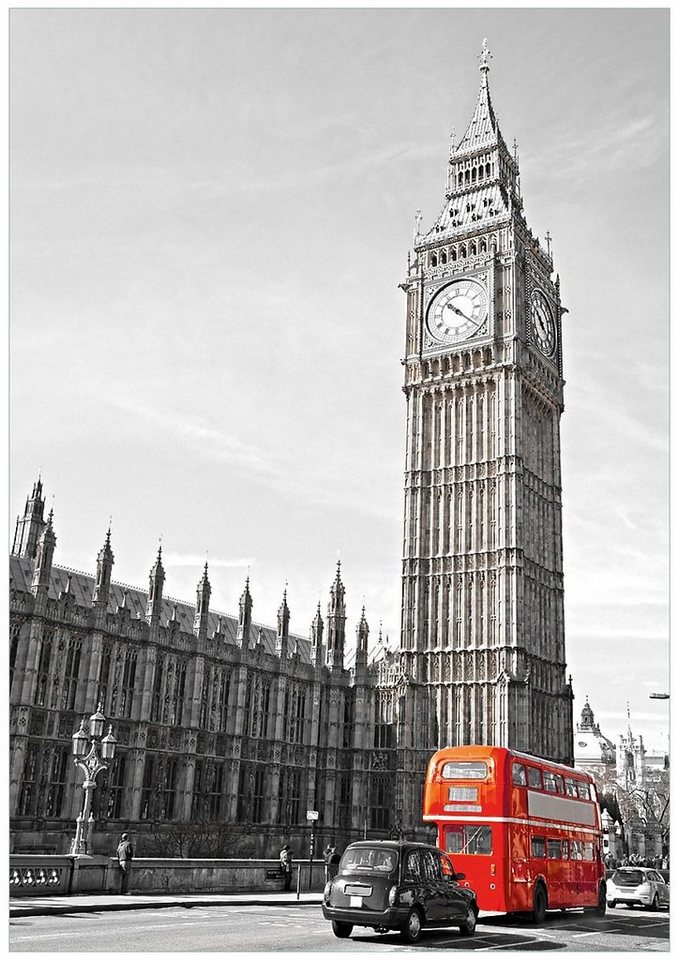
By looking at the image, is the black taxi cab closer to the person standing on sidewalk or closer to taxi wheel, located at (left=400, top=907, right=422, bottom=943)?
taxi wheel, located at (left=400, top=907, right=422, bottom=943)

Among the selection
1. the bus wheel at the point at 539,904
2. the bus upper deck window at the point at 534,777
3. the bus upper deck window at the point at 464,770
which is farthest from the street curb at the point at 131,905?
the bus upper deck window at the point at 534,777

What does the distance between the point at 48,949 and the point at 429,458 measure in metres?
52.6

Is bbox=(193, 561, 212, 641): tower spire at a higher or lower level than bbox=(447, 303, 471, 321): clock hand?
Answer: lower

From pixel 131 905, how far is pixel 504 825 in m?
9.72

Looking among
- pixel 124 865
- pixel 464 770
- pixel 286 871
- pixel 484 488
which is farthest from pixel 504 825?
pixel 484 488

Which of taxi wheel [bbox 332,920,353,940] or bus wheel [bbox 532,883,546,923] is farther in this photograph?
bus wheel [bbox 532,883,546,923]

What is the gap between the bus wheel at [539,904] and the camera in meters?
23.1

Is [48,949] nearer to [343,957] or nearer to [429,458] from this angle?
[343,957]

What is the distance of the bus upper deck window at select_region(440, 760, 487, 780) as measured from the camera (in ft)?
74.9

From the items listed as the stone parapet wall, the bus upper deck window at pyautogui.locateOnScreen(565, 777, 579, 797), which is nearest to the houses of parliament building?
the stone parapet wall

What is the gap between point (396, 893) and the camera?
17.8 m

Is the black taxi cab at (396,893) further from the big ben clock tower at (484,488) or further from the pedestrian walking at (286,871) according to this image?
the big ben clock tower at (484,488)

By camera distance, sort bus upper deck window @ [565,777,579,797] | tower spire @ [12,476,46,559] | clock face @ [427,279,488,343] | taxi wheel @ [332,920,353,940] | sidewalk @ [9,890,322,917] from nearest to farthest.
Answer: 1. taxi wheel @ [332,920,353,940]
2. sidewalk @ [9,890,322,917]
3. bus upper deck window @ [565,777,579,797]
4. tower spire @ [12,476,46,559]
5. clock face @ [427,279,488,343]

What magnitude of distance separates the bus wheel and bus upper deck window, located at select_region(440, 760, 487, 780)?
3258 millimetres
